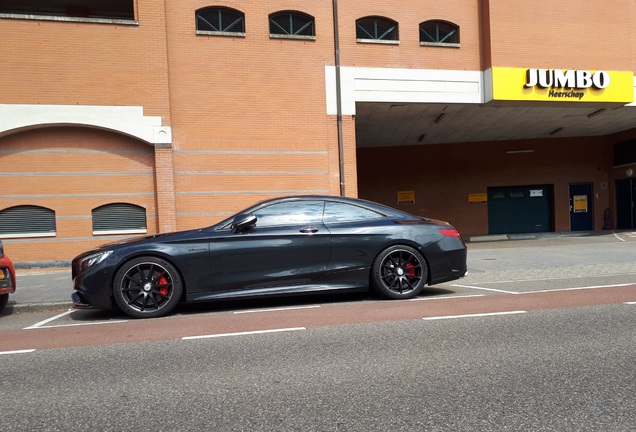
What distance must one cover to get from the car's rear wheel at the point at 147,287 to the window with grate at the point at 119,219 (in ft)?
23.6

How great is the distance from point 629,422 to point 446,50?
525 inches

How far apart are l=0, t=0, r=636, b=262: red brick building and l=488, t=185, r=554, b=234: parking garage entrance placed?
16.9 ft

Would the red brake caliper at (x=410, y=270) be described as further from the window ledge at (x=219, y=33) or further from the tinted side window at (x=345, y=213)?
the window ledge at (x=219, y=33)

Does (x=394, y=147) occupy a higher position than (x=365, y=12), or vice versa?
(x=365, y=12)

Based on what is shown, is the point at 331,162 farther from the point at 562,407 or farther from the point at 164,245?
the point at 562,407

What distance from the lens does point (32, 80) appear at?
11.7 m

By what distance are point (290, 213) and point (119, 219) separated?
775 centimetres

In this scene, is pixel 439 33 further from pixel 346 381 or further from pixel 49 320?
pixel 346 381

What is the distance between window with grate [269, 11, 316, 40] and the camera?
13.3 m

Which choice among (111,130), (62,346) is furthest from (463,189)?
(62,346)

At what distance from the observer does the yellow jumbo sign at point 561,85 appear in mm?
14156

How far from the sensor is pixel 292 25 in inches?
530

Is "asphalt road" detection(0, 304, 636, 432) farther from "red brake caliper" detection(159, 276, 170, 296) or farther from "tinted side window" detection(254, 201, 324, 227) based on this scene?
"tinted side window" detection(254, 201, 324, 227)

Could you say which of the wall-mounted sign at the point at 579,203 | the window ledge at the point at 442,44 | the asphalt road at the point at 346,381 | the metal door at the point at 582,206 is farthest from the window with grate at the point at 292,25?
the wall-mounted sign at the point at 579,203
